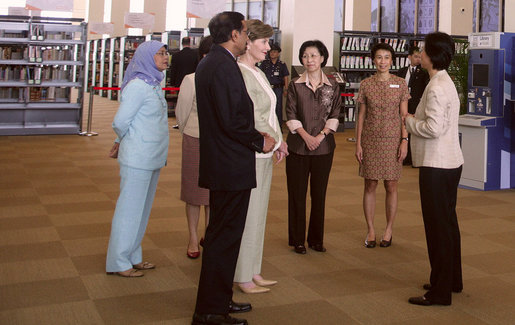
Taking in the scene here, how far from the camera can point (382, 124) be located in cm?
457

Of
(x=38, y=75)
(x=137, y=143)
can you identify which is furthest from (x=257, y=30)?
(x=38, y=75)

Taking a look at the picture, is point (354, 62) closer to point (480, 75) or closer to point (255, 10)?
point (480, 75)

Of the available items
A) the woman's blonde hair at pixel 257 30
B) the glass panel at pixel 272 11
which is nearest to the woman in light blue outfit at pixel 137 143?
the woman's blonde hair at pixel 257 30

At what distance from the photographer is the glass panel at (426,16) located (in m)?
17.7

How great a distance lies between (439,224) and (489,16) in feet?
46.3

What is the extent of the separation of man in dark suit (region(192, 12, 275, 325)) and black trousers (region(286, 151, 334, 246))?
1483 millimetres

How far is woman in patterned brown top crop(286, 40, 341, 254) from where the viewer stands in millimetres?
4375

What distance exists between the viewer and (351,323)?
317cm

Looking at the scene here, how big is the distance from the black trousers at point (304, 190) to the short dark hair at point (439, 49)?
1.20 m

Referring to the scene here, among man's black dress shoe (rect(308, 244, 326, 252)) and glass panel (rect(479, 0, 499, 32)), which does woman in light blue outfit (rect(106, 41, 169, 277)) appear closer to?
man's black dress shoe (rect(308, 244, 326, 252))

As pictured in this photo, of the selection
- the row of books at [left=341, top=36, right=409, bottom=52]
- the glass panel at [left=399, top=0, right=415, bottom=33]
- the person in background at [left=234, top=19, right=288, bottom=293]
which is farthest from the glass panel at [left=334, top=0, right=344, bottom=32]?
the person in background at [left=234, top=19, right=288, bottom=293]

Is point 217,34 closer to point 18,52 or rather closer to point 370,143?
point 370,143

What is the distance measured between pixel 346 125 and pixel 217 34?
10689 millimetres

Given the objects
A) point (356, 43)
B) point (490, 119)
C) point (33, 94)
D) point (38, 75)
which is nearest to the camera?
point (490, 119)
